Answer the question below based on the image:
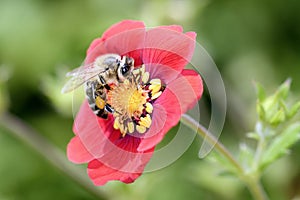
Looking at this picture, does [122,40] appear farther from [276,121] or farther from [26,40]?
[26,40]

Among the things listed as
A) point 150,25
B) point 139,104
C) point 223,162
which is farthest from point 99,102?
point 150,25

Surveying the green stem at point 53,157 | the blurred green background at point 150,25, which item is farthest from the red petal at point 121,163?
the blurred green background at point 150,25

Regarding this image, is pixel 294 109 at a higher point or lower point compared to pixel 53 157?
higher

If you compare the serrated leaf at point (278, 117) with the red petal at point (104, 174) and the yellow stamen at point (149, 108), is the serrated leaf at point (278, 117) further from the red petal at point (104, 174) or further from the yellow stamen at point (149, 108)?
the red petal at point (104, 174)

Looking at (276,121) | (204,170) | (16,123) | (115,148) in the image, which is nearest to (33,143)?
(16,123)

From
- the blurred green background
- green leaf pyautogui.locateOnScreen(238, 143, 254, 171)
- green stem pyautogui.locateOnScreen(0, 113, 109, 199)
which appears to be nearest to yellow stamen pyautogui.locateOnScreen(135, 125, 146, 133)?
green leaf pyautogui.locateOnScreen(238, 143, 254, 171)

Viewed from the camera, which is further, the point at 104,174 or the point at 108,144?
the point at 108,144

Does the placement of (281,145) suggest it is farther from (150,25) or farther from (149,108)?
(150,25)
